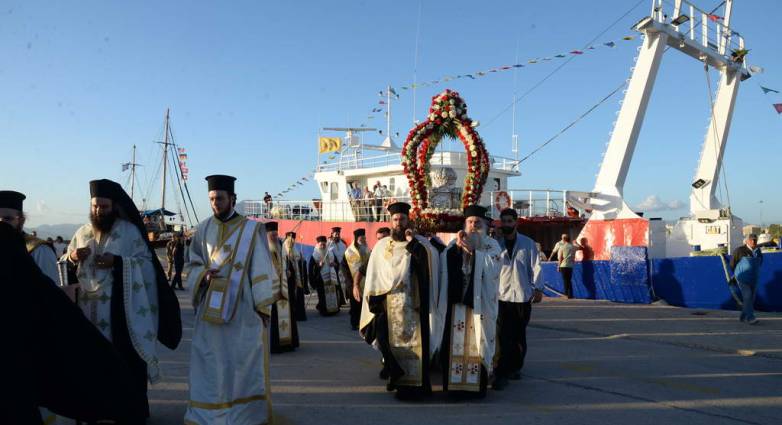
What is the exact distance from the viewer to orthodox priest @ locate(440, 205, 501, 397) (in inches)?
215

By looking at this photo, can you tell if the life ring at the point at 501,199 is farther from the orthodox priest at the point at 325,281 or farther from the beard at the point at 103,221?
the beard at the point at 103,221

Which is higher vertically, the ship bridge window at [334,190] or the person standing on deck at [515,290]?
the ship bridge window at [334,190]

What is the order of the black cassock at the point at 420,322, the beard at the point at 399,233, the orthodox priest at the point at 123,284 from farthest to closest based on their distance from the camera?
the beard at the point at 399,233, the black cassock at the point at 420,322, the orthodox priest at the point at 123,284

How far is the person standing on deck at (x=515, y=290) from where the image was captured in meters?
6.28

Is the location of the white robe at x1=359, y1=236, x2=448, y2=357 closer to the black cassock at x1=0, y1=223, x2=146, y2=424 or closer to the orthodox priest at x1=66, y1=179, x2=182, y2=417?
the orthodox priest at x1=66, y1=179, x2=182, y2=417

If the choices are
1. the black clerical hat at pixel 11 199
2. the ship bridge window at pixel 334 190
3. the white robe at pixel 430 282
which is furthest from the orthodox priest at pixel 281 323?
the ship bridge window at pixel 334 190

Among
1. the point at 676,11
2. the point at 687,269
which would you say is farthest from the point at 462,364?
the point at 676,11

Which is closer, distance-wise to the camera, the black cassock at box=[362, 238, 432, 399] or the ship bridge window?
the black cassock at box=[362, 238, 432, 399]

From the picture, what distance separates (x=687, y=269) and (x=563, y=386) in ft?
24.5

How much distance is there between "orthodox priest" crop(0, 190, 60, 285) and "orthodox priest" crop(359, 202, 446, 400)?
8.88 ft

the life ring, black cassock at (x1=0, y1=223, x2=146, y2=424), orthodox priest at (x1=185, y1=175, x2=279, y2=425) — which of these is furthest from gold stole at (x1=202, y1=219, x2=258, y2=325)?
the life ring

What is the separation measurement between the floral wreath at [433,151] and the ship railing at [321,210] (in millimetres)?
4329

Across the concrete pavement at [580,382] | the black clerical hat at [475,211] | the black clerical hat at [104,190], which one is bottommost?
the concrete pavement at [580,382]

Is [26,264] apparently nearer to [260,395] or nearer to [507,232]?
[260,395]
